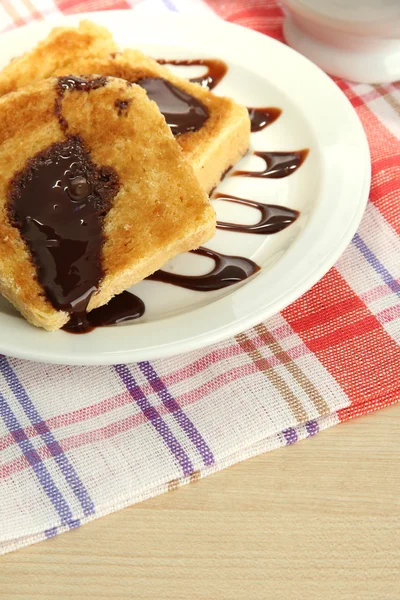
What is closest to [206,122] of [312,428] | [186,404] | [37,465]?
[186,404]

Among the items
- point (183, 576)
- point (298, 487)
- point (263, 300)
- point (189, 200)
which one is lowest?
point (298, 487)

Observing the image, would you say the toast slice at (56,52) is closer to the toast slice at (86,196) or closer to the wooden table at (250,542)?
the toast slice at (86,196)

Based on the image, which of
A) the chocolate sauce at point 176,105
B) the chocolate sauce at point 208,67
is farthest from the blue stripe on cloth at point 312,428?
the chocolate sauce at point 208,67

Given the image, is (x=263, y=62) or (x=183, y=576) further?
(x=263, y=62)

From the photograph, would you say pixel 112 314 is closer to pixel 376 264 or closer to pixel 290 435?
pixel 290 435

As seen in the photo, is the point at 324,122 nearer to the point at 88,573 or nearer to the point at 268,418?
the point at 268,418

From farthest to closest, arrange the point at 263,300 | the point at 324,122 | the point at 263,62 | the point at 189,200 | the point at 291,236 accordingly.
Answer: the point at 263,62, the point at 324,122, the point at 291,236, the point at 189,200, the point at 263,300

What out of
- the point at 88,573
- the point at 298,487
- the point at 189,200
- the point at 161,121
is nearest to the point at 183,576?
the point at 88,573
